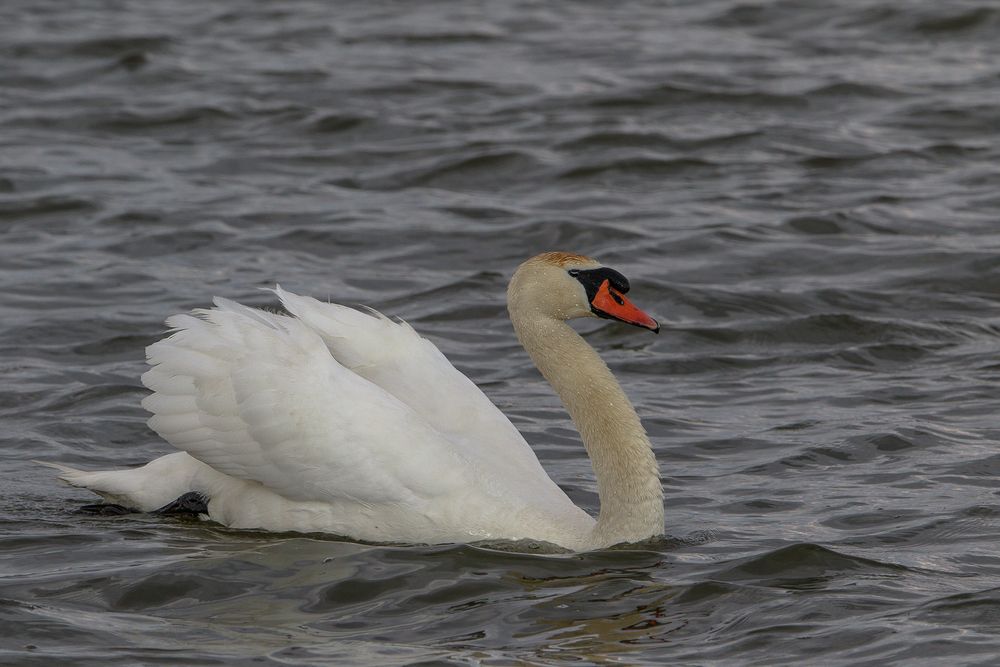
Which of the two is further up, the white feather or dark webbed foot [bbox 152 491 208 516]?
the white feather

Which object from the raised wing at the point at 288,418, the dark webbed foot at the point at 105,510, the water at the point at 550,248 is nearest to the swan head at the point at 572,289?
the raised wing at the point at 288,418

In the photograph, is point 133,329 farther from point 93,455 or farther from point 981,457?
point 981,457

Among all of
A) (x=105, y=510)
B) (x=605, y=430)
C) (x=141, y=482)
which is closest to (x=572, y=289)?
(x=605, y=430)

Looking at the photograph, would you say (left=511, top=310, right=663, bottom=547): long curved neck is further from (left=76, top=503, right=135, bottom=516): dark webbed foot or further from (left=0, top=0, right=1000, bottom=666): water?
(left=76, top=503, right=135, bottom=516): dark webbed foot

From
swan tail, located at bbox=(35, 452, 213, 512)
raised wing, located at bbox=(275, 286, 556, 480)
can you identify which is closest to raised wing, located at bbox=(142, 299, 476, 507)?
raised wing, located at bbox=(275, 286, 556, 480)

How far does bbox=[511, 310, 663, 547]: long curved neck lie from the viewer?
7188 mm

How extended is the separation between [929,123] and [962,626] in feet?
32.3

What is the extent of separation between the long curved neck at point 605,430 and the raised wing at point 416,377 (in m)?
0.33

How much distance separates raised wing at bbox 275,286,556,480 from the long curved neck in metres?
0.33

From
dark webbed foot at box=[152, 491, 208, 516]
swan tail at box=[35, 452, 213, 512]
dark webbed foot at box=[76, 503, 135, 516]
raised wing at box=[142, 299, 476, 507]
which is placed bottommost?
dark webbed foot at box=[76, 503, 135, 516]

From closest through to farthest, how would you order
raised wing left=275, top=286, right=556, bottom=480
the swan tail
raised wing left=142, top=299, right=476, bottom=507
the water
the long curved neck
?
the water → raised wing left=142, top=299, right=476, bottom=507 → the long curved neck → raised wing left=275, top=286, right=556, bottom=480 → the swan tail

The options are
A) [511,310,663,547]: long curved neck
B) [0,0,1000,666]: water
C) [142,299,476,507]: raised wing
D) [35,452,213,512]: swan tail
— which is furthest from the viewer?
[35,452,213,512]: swan tail

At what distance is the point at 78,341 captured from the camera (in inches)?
412

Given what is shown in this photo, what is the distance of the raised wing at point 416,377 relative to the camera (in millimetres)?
7551
